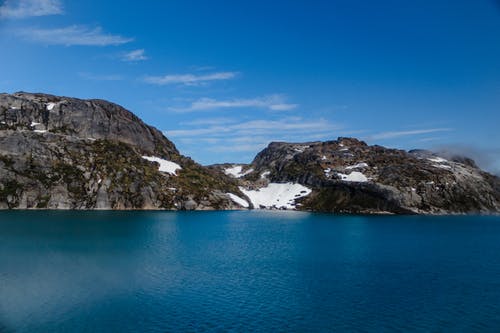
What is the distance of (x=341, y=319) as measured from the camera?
4769 cm

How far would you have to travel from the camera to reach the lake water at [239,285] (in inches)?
1810

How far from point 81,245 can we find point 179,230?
154 ft

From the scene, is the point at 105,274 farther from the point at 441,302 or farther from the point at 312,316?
the point at 441,302

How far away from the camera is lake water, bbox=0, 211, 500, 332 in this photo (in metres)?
46.0

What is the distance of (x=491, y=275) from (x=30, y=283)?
76.8 meters

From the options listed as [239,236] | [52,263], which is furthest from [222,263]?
[239,236]

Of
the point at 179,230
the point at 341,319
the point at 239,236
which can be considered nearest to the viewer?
the point at 341,319

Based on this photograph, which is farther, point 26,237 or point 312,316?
point 26,237

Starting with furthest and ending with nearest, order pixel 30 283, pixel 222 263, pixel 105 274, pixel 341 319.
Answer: pixel 222 263 < pixel 105 274 < pixel 30 283 < pixel 341 319

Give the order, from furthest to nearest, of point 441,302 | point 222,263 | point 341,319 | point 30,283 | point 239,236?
point 239,236, point 222,263, point 30,283, point 441,302, point 341,319

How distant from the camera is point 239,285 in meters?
62.8

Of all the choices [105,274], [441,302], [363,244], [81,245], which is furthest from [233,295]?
[363,244]

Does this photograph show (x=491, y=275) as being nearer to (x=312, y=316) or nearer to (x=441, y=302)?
(x=441, y=302)

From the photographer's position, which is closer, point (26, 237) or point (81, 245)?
point (81, 245)
